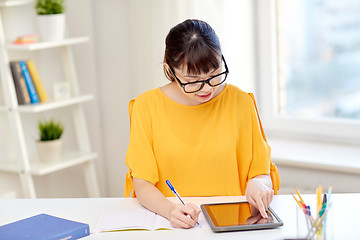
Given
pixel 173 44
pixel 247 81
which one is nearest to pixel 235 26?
pixel 247 81

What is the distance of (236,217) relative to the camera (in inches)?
64.5

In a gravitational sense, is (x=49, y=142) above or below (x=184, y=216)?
below

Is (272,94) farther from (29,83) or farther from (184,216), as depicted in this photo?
(184,216)

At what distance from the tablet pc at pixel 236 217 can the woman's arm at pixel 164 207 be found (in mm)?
58

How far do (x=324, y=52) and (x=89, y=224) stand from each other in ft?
6.04

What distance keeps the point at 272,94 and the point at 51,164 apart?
1.26 m

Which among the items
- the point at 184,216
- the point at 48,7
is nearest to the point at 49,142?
the point at 48,7

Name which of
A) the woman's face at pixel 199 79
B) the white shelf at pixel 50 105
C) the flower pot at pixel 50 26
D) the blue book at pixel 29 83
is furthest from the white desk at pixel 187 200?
the flower pot at pixel 50 26

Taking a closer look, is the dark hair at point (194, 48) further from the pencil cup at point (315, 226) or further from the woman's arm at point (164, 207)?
the pencil cup at point (315, 226)

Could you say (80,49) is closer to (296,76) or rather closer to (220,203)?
(296,76)

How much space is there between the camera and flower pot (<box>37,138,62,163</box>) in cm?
309

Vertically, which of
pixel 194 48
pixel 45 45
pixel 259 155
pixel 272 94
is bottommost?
pixel 272 94

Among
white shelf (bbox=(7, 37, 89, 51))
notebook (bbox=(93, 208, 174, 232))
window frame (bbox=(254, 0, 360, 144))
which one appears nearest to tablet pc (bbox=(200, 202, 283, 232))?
notebook (bbox=(93, 208, 174, 232))

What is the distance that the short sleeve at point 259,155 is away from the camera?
1.98m
